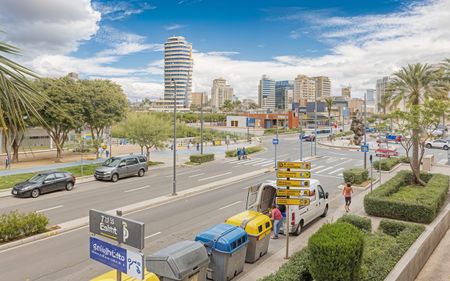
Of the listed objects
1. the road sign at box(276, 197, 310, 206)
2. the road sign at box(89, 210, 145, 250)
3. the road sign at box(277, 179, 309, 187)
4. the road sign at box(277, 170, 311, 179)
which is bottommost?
the road sign at box(276, 197, 310, 206)

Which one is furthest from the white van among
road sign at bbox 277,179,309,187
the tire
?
the tire

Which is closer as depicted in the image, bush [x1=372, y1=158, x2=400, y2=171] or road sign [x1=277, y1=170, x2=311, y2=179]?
road sign [x1=277, y1=170, x2=311, y2=179]

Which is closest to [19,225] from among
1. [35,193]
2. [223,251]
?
[223,251]

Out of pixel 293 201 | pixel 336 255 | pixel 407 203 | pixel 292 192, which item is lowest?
pixel 407 203

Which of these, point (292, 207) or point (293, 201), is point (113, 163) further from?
point (293, 201)

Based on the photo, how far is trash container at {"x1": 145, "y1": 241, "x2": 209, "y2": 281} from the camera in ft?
29.2

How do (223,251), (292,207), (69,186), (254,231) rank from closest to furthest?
(223,251)
(254,231)
(292,207)
(69,186)

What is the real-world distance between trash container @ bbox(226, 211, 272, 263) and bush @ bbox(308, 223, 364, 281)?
3676 mm

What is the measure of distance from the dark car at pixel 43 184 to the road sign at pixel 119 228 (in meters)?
19.9

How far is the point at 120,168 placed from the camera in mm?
30000

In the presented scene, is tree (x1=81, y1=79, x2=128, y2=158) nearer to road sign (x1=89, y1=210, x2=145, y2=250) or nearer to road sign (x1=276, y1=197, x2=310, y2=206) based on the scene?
road sign (x1=276, y1=197, x2=310, y2=206)

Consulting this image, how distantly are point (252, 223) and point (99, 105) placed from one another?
32.5 meters

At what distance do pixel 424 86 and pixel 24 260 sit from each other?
29.8 meters

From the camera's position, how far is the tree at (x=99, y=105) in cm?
3947
